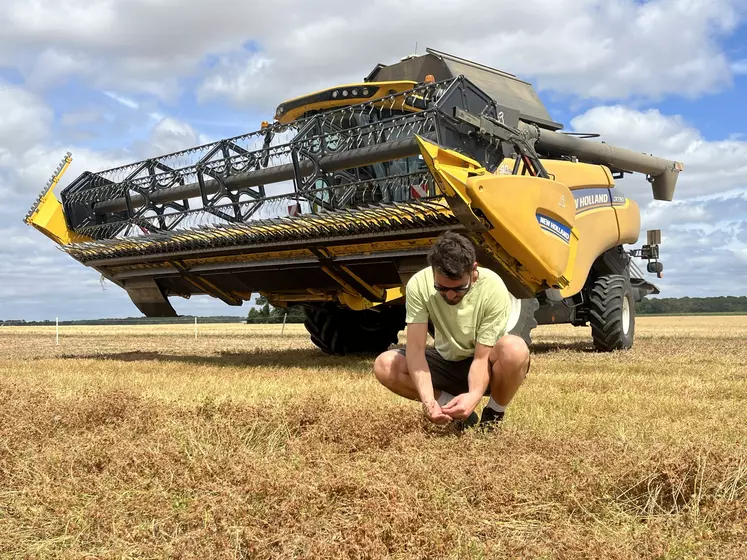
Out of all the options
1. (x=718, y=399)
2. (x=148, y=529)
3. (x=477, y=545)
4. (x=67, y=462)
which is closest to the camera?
(x=477, y=545)

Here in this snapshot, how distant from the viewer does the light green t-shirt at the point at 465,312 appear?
3.17 metres

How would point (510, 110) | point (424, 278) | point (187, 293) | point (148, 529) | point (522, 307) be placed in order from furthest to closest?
point (187, 293)
point (510, 110)
point (522, 307)
point (424, 278)
point (148, 529)

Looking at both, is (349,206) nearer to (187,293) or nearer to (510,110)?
(510,110)

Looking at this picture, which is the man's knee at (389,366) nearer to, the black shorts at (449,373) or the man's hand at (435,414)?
the black shorts at (449,373)

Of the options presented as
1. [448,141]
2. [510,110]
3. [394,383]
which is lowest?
[394,383]

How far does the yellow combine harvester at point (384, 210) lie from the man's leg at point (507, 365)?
256 cm

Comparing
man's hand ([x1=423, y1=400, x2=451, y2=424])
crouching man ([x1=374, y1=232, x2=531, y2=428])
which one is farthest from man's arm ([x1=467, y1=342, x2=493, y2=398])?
man's hand ([x1=423, y1=400, x2=451, y2=424])

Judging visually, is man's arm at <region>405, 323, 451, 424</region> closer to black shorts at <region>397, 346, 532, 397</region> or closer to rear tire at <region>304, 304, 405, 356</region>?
black shorts at <region>397, 346, 532, 397</region>

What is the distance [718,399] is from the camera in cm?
478

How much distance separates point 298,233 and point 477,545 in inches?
210

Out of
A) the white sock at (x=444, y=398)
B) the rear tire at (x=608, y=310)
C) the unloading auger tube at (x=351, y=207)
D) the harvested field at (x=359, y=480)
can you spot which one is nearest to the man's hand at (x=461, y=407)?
the harvested field at (x=359, y=480)

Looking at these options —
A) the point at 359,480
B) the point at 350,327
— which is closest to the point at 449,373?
the point at 359,480

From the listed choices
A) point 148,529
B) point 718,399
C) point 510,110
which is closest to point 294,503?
point 148,529

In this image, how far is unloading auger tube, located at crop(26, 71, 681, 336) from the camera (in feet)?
19.6
